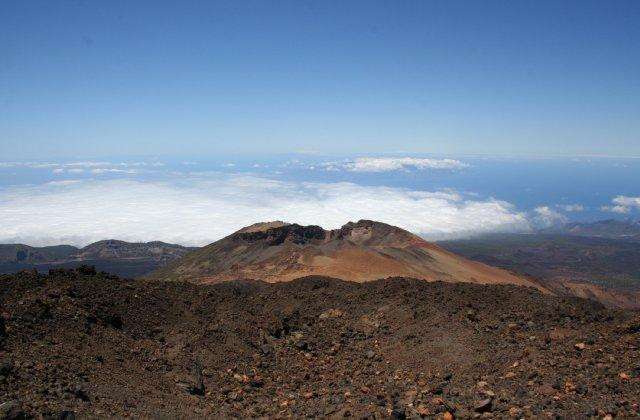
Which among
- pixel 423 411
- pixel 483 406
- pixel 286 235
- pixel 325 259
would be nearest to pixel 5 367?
pixel 423 411

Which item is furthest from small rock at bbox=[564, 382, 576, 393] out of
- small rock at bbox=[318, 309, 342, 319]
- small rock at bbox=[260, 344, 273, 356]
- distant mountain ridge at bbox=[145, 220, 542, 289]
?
distant mountain ridge at bbox=[145, 220, 542, 289]

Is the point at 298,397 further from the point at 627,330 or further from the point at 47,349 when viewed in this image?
the point at 627,330

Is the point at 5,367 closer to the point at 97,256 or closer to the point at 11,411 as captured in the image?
the point at 11,411

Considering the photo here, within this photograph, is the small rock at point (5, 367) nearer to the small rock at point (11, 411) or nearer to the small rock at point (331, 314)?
the small rock at point (11, 411)

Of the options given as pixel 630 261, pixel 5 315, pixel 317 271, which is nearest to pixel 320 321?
pixel 5 315

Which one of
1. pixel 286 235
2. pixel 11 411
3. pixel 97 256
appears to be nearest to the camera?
pixel 11 411

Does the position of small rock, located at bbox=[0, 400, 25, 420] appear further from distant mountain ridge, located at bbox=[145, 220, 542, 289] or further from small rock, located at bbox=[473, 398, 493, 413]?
distant mountain ridge, located at bbox=[145, 220, 542, 289]
